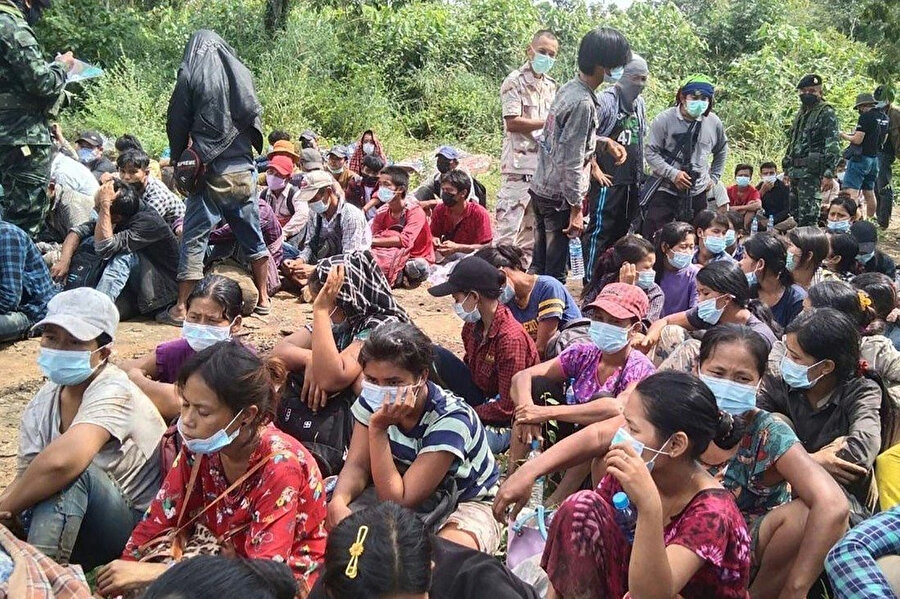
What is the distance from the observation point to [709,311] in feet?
14.6

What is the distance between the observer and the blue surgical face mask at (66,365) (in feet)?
10.3

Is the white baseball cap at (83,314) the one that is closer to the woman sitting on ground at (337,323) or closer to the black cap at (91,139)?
the woman sitting on ground at (337,323)

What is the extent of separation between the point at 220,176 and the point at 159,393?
2695mm

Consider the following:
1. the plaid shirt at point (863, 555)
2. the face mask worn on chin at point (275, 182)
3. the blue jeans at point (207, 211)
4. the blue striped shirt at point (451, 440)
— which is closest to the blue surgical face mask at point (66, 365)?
the blue striped shirt at point (451, 440)

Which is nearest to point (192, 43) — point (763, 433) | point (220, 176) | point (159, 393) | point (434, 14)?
point (220, 176)

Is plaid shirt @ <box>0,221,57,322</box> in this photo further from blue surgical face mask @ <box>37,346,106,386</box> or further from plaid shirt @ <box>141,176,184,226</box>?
blue surgical face mask @ <box>37,346,106,386</box>

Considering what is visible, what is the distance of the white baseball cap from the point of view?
10.4ft

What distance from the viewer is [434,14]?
52.6 ft

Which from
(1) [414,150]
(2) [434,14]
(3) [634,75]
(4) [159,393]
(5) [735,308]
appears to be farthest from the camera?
(2) [434,14]

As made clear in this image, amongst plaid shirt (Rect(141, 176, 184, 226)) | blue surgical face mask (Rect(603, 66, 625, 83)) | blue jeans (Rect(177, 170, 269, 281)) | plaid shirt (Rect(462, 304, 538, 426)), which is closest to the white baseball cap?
Result: plaid shirt (Rect(462, 304, 538, 426))

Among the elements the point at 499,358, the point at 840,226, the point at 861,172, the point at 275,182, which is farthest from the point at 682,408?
the point at 861,172

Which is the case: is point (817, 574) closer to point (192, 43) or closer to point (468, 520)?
point (468, 520)

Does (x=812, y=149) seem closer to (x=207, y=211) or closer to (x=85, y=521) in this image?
(x=207, y=211)

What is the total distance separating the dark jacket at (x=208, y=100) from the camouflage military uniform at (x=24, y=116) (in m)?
0.86
